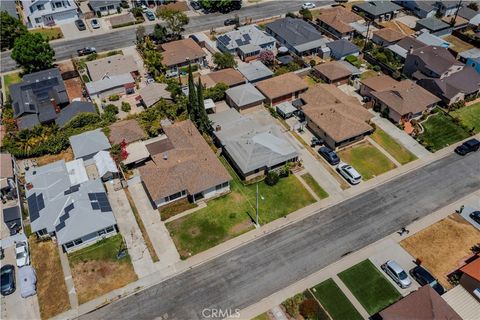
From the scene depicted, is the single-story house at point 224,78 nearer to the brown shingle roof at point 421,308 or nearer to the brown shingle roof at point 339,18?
the brown shingle roof at point 339,18

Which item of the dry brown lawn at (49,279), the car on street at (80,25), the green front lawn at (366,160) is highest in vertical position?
the car on street at (80,25)

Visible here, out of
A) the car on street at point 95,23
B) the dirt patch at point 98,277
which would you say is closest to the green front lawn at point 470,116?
the dirt patch at point 98,277

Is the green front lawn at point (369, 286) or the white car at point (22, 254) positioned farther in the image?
the white car at point (22, 254)

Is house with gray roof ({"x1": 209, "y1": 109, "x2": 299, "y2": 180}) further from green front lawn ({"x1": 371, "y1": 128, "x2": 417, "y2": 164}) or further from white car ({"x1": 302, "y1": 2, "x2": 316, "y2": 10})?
white car ({"x1": 302, "y1": 2, "x2": 316, "y2": 10})

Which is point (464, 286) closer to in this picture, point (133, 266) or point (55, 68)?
point (133, 266)

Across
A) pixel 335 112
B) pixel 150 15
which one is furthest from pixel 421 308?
pixel 150 15

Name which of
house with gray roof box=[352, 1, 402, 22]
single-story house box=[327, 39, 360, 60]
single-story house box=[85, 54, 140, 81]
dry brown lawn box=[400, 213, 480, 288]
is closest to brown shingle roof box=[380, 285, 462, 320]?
dry brown lawn box=[400, 213, 480, 288]

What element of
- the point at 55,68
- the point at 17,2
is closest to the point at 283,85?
the point at 55,68
